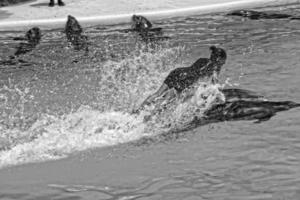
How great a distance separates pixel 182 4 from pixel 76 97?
27.4ft

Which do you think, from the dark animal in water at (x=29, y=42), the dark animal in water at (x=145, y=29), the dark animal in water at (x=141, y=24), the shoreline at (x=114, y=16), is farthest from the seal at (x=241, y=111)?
the shoreline at (x=114, y=16)

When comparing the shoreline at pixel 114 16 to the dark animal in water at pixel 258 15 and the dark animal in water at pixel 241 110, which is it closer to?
the dark animal in water at pixel 258 15

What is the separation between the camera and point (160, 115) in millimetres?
7664

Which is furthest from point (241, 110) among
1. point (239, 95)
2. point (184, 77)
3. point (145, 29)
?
point (145, 29)

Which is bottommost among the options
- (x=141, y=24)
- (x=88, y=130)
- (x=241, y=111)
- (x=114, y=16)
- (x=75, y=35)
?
(x=88, y=130)

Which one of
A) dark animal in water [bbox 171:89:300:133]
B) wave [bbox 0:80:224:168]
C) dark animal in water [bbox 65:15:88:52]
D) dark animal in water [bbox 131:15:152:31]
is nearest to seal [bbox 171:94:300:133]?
dark animal in water [bbox 171:89:300:133]

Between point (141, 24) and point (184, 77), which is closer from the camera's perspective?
point (184, 77)

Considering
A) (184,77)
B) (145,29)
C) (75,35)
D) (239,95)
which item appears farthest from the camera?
(145,29)

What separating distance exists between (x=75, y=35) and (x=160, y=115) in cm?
666

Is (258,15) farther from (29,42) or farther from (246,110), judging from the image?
(246,110)

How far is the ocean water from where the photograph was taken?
559 centimetres

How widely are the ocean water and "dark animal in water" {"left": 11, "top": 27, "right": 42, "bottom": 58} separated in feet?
0.65

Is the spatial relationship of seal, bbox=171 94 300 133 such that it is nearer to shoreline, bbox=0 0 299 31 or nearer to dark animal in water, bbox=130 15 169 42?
dark animal in water, bbox=130 15 169 42

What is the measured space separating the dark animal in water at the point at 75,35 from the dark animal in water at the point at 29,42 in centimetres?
71
